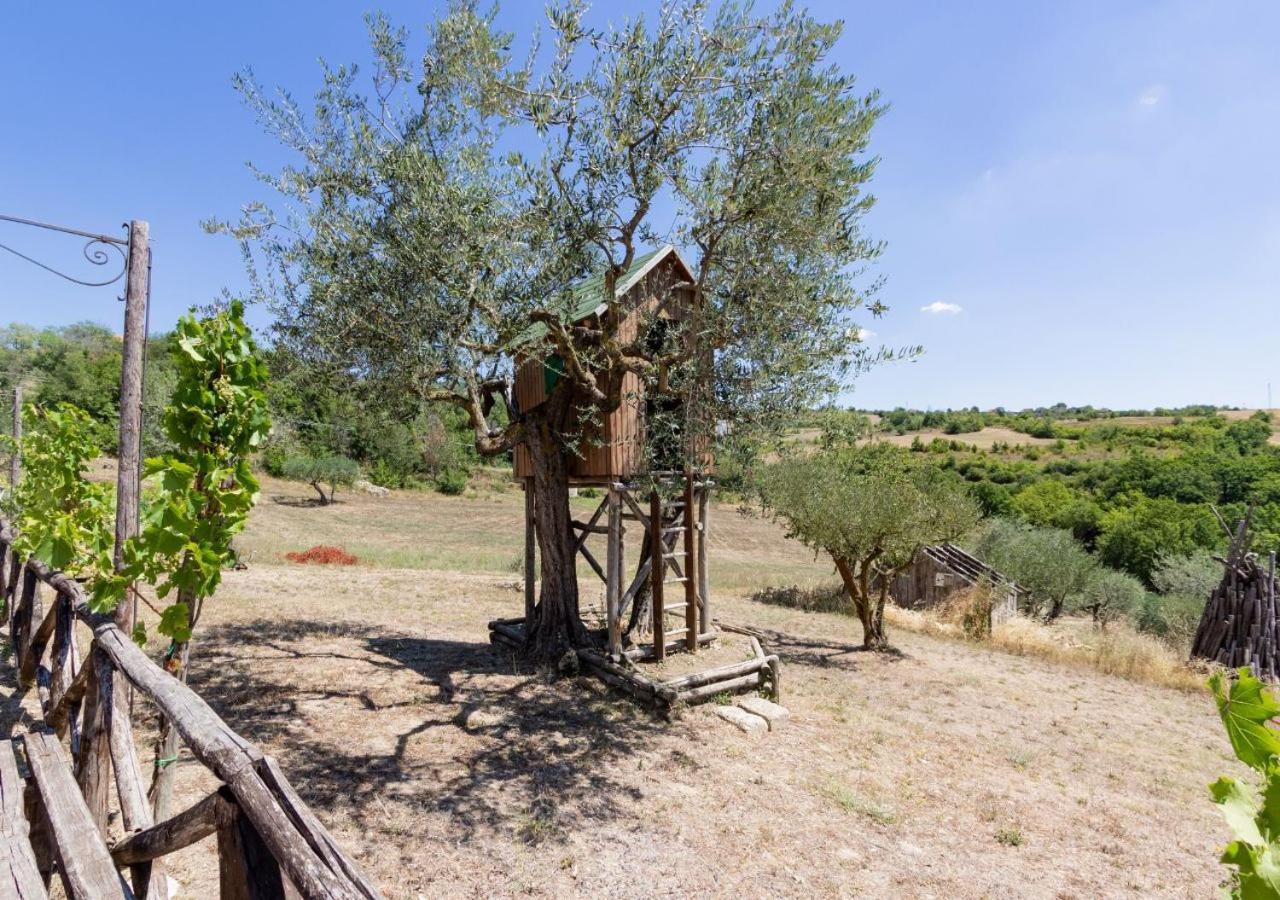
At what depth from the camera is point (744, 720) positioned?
9.51m

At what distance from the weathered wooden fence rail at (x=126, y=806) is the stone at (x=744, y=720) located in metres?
6.88

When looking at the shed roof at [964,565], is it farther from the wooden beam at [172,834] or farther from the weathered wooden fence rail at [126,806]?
the wooden beam at [172,834]

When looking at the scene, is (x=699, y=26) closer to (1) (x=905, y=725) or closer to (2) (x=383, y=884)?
(2) (x=383, y=884)

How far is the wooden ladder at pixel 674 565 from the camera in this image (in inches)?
431

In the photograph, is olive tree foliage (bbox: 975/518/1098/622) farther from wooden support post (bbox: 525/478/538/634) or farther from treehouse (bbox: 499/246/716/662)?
wooden support post (bbox: 525/478/538/634)

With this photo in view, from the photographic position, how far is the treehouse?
1018 cm

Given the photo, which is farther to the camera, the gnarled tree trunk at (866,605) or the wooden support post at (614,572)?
the gnarled tree trunk at (866,605)

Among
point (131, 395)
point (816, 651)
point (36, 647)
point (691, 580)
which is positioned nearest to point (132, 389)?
point (131, 395)

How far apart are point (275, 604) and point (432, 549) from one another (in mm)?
16165

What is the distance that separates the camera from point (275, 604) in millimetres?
14508

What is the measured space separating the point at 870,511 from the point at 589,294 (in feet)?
25.8

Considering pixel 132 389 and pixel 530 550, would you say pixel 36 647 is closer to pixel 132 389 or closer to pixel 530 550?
pixel 132 389

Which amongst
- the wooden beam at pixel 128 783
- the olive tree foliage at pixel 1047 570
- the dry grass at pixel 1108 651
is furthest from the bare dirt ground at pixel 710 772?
the olive tree foliage at pixel 1047 570

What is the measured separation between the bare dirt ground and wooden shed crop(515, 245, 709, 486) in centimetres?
358
